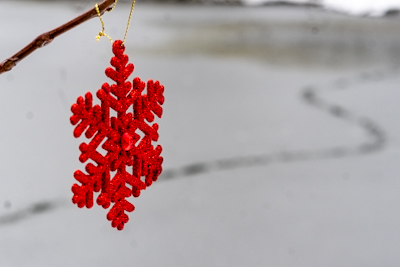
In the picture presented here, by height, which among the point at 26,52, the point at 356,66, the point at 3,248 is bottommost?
the point at 3,248

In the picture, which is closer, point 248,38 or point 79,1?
point 79,1

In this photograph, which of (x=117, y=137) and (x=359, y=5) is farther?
(x=359, y=5)

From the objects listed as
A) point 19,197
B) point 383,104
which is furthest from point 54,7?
point 383,104

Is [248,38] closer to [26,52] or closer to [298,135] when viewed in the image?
[298,135]

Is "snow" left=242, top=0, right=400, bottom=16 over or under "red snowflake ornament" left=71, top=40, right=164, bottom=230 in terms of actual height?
over

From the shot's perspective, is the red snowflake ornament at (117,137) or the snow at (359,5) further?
the snow at (359,5)

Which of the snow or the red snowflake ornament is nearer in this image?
the red snowflake ornament

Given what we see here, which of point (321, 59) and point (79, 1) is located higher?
point (79, 1)

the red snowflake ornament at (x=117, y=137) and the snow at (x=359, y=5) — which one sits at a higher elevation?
the snow at (x=359, y=5)
